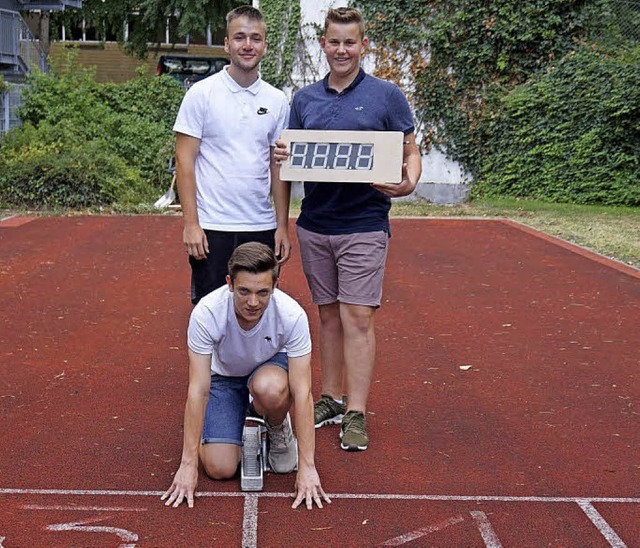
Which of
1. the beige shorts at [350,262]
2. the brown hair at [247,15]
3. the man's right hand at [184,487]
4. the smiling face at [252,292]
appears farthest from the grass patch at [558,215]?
the man's right hand at [184,487]

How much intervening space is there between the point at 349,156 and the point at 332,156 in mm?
85

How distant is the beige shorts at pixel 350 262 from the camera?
5230 mm

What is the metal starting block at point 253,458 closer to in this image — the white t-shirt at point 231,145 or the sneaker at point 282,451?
the sneaker at point 282,451

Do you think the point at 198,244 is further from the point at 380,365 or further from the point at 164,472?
the point at 380,365

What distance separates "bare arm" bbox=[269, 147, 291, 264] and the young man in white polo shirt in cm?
4

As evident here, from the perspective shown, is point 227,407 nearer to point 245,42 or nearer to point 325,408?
point 325,408

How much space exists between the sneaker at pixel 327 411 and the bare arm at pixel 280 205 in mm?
847

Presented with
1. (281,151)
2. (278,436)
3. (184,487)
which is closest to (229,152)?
(281,151)

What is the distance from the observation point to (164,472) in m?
4.83

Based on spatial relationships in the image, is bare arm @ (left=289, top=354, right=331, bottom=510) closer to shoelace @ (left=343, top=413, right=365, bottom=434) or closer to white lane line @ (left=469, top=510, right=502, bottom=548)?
white lane line @ (left=469, top=510, right=502, bottom=548)

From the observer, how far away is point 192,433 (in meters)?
4.37

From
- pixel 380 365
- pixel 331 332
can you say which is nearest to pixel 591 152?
pixel 380 365

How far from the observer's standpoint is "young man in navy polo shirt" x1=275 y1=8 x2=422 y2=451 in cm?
515

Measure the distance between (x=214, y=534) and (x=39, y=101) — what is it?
1714 cm
